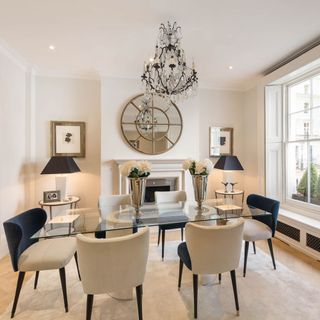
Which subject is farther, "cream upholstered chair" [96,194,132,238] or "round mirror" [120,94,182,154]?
"round mirror" [120,94,182,154]

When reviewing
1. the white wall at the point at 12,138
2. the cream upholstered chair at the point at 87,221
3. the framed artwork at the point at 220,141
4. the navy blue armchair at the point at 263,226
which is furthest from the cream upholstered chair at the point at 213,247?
the framed artwork at the point at 220,141

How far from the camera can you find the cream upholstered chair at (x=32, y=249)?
1.81m

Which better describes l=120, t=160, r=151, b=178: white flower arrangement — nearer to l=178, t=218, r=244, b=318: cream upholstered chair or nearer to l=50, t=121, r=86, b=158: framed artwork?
l=178, t=218, r=244, b=318: cream upholstered chair

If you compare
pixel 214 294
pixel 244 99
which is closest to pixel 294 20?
pixel 244 99

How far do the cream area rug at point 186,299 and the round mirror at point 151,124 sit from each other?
2153 millimetres

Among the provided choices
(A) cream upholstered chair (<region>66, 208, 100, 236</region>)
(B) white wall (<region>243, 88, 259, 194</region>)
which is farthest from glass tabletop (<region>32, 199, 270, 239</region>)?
(B) white wall (<region>243, 88, 259, 194</region>)

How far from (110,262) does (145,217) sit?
2.84 ft

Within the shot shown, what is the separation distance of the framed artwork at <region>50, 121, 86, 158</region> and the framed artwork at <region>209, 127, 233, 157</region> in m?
2.52

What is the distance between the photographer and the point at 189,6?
6.97 ft

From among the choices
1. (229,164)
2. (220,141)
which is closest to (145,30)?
(229,164)

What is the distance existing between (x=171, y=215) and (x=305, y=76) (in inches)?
119

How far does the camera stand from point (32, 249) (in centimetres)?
206

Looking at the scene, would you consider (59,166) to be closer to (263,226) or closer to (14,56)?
(14,56)

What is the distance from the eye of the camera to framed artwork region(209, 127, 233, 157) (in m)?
4.52
